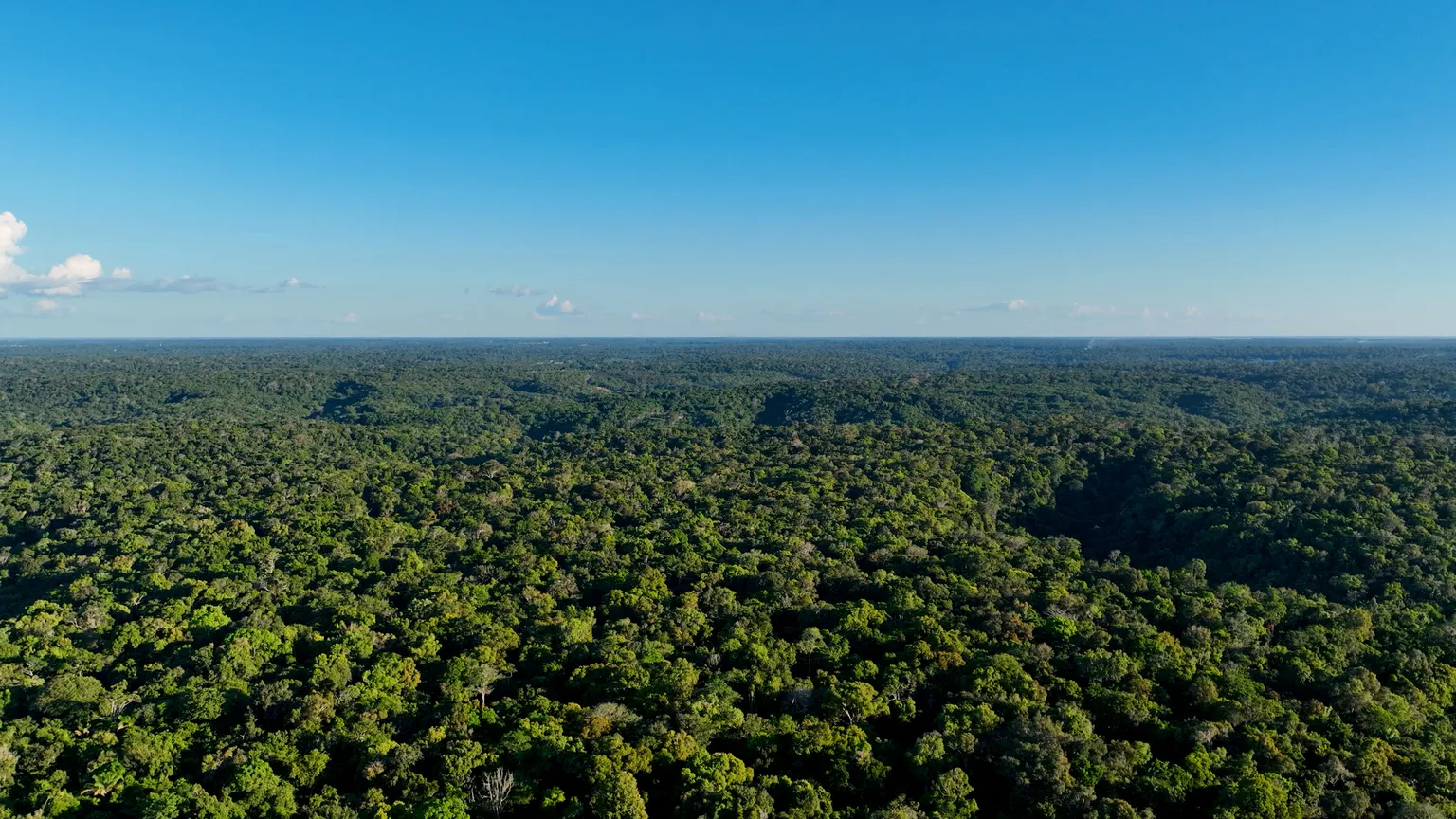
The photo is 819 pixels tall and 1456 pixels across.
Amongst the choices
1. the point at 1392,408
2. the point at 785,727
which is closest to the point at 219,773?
the point at 785,727

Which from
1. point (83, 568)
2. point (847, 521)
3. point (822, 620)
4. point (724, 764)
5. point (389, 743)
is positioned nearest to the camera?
point (724, 764)

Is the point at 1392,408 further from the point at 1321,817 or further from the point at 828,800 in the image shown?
the point at 828,800

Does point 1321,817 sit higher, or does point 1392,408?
point 1392,408

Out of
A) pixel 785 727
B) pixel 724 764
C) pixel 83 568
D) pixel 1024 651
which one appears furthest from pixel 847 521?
pixel 83 568

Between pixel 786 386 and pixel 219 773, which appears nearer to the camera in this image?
pixel 219 773

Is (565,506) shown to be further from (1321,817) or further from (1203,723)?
(1321,817)

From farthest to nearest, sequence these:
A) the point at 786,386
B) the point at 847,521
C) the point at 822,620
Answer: the point at 786,386
the point at 847,521
the point at 822,620
